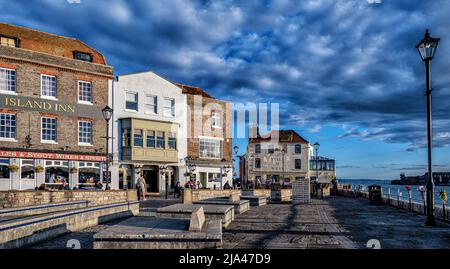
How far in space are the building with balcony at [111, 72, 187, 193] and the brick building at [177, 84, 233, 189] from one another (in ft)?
3.65

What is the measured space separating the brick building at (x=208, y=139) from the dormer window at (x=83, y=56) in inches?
410

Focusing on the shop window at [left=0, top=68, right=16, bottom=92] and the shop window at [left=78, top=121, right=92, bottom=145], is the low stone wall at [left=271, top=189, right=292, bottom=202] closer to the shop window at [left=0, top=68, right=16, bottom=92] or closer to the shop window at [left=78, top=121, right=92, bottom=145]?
the shop window at [left=78, top=121, right=92, bottom=145]

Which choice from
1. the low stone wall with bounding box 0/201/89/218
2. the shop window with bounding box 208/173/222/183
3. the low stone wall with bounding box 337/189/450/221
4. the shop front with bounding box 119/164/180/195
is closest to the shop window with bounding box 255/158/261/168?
the shop window with bounding box 208/173/222/183

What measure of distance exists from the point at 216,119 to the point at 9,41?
21.6m

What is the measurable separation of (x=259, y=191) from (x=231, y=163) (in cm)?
1114

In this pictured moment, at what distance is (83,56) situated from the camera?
3606cm

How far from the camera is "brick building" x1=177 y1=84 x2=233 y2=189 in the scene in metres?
43.0

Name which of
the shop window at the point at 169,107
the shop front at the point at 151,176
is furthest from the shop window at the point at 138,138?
the shop window at the point at 169,107

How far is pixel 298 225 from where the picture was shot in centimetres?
1322

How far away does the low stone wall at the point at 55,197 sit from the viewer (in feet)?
61.8

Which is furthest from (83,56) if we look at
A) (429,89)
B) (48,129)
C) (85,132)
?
(429,89)

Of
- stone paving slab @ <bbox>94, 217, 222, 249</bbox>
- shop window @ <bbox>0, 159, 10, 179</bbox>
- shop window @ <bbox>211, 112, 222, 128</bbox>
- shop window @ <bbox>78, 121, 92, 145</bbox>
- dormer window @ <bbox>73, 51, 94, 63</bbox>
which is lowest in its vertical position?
stone paving slab @ <bbox>94, 217, 222, 249</bbox>

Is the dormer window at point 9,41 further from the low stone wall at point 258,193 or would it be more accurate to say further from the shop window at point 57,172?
the low stone wall at point 258,193
